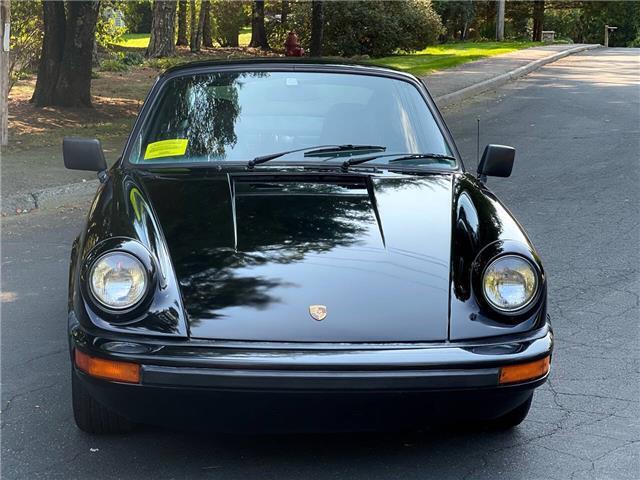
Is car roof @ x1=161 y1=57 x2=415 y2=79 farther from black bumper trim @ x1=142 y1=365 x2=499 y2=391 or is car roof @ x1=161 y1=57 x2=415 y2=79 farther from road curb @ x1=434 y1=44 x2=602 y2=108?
road curb @ x1=434 y1=44 x2=602 y2=108

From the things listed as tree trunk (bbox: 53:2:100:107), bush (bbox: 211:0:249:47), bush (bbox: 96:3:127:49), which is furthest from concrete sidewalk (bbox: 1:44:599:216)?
bush (bbox: 211:0:249:47)

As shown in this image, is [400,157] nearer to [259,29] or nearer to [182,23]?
[259,29]

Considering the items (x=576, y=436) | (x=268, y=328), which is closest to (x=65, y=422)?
(x=268, y=328)

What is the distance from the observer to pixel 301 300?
3488 mm

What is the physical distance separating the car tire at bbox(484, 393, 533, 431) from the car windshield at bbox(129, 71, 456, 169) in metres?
1.32

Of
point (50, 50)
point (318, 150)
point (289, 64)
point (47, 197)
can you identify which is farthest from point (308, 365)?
point (50, 50)

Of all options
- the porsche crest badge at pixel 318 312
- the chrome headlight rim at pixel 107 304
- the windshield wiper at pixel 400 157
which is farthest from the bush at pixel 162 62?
the porsche crest badge at pixel 318 312

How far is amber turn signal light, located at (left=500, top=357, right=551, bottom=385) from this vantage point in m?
3.42

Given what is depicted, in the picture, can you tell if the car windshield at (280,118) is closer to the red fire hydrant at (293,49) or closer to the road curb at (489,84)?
the road curb at (489,84)

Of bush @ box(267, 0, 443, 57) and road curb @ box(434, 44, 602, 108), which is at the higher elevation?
bush @ box(267, 0, 443, 57)

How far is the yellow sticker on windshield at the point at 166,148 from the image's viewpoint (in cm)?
467

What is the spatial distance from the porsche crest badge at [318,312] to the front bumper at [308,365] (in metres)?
0.14

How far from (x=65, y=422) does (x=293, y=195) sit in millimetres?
1379

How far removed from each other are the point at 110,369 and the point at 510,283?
152cm
